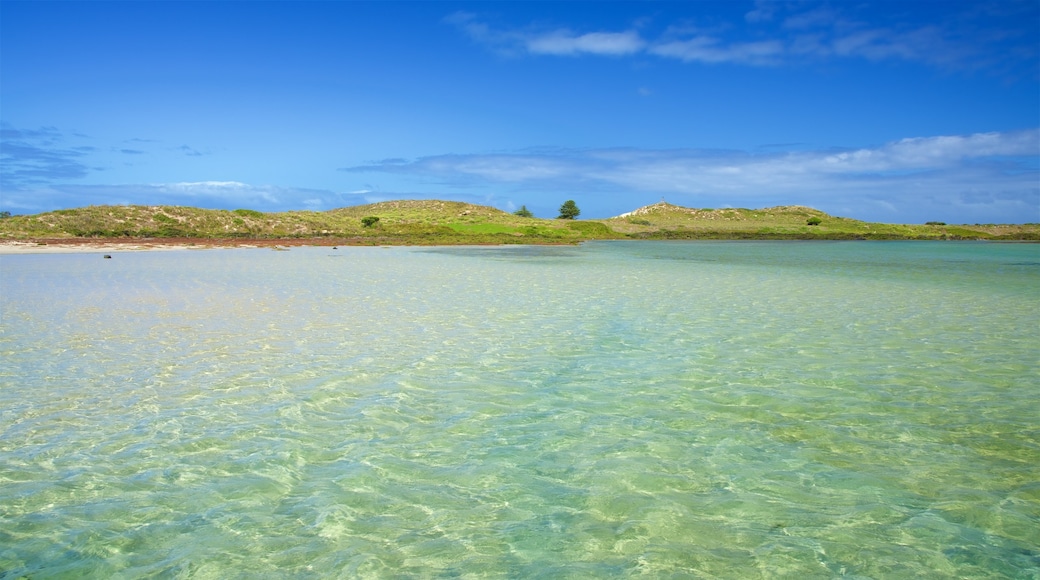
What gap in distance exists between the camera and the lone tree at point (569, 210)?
140 m

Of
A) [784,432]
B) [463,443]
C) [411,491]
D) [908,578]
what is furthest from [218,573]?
[784,432]

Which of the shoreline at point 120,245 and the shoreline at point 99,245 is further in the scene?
the shoreline at point 120,245

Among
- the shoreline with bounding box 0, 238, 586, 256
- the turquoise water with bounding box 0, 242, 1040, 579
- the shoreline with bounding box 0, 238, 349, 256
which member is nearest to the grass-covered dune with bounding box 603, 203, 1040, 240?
the shoreline with bounding box 0, 238, 586, 256

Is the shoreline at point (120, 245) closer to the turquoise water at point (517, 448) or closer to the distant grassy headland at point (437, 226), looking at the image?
the distant grassy headland at point (437, 226)

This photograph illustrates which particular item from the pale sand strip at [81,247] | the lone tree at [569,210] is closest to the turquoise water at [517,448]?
the pale sand strip at [81,247]

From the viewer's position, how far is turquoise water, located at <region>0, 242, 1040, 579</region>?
4.93m

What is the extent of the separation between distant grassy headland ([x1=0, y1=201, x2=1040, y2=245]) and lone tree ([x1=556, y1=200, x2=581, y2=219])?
32.9 feet

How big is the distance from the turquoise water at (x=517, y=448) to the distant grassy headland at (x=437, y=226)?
56.5 meters

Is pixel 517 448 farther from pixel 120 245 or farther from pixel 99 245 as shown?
pixel 120 245

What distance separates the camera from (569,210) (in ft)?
459

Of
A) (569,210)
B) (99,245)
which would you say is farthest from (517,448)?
(569,210)

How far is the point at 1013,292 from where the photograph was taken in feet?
76.8

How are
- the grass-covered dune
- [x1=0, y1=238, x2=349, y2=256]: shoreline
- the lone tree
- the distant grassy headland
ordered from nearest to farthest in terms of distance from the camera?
[x1=0, y1=238, x2=349, y2=256]: shoreline → the distant grassy headland → the grass-covered dune → the lone tree

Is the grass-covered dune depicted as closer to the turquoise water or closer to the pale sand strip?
the pale sand strip
